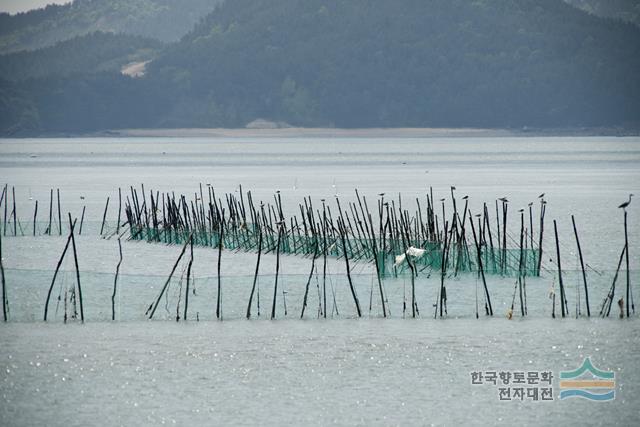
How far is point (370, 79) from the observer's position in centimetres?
16725

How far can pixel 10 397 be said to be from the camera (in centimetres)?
956

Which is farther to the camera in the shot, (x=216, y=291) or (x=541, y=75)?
(x=541, y=75)

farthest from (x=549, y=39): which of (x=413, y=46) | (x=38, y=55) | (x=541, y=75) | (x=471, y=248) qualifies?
(x=471, y=248)

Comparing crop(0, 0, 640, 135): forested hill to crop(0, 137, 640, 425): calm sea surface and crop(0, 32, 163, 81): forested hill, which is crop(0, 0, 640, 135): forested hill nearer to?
crop(0, 32, 163, 81): forested hill

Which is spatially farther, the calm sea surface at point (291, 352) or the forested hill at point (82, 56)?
the forested hill at point (82, 56)

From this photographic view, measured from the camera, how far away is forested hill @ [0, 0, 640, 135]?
534ft

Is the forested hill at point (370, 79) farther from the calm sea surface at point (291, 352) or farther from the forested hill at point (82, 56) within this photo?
the calm sea surface at point (291, 352)

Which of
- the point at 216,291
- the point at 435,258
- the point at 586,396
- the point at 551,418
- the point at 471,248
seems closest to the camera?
the point at 551,418

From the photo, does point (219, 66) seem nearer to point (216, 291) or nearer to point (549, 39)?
point (549, 39)

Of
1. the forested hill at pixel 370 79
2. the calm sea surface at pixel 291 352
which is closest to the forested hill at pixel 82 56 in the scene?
the forested hill at pixel 370 79

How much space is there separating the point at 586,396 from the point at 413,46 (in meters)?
165

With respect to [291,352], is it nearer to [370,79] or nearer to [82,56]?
[370,79]

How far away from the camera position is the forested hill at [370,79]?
6412 inches

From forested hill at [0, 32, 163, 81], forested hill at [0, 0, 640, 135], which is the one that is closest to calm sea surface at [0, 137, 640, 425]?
forested hill at [0, 0, 640, 135]
